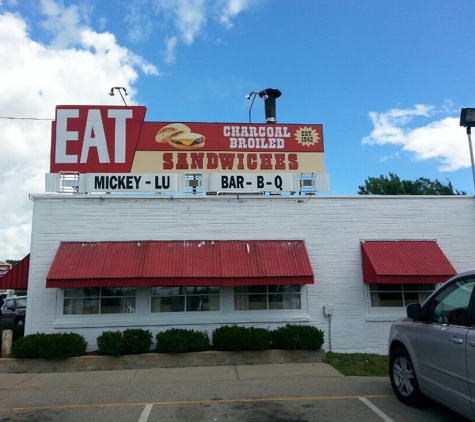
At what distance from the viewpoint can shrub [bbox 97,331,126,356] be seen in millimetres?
9383

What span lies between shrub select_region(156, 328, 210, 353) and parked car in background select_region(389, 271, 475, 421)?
14.3 ft

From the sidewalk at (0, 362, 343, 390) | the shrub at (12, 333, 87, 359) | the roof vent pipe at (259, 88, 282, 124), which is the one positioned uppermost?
the roof vent pipe at (259, 88, 282, 124)

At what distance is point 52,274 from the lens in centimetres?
982

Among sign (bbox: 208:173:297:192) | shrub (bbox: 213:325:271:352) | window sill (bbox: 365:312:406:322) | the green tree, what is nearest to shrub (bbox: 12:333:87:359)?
shrub (bbox: 213:325:271:352)

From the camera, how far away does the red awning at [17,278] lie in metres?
10.9

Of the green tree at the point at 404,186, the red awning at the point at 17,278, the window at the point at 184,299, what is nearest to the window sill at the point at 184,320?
the window at the point at 184,299

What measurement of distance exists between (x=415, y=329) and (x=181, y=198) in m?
6.79

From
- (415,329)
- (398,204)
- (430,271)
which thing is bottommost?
(415,329)

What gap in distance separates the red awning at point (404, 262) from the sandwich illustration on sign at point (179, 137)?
5249 mm


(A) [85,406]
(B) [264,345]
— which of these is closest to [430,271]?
(B) [264,345]

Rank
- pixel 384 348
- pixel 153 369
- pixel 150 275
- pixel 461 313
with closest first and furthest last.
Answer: pixel 461 313 < pixel 153 369 < pixel 150 275 < pixel 384 348

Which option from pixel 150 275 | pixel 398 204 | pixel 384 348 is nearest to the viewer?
pixel 150 275

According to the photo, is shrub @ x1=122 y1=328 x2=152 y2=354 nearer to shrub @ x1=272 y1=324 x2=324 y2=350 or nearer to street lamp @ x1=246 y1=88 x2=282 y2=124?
shrub @ x1=272 y1=324 x2=324 y2=350

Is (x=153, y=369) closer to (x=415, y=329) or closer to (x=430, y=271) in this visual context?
(x=415, y=329)
